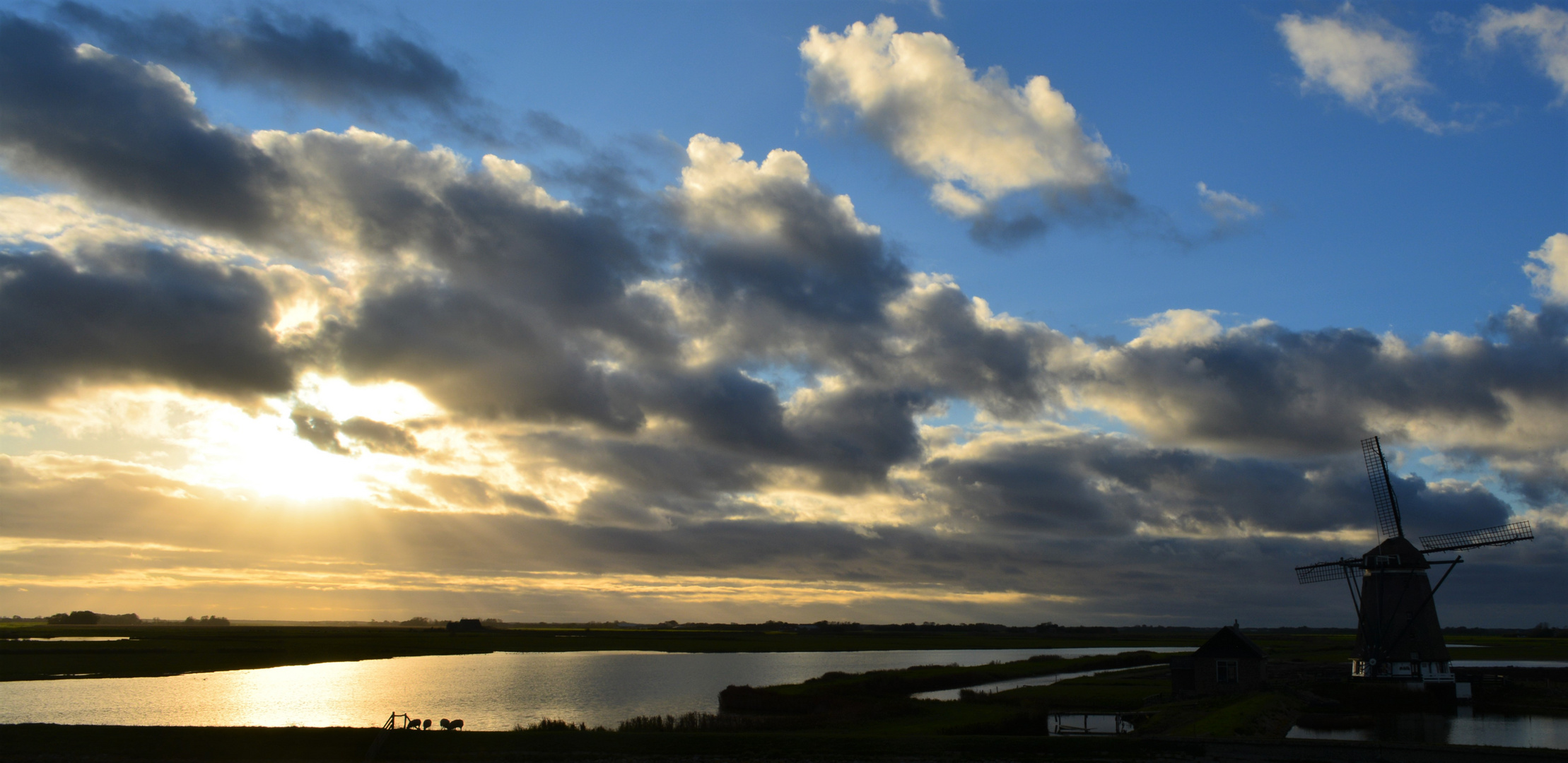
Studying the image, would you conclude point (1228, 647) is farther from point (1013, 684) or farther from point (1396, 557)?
point (1013, 684)

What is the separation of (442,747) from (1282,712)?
139ft

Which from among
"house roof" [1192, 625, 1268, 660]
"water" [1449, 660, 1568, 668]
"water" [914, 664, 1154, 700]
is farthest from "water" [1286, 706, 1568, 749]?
"water" [1449, 660, 1568, 668]

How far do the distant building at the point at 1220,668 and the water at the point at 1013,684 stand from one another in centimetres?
1240

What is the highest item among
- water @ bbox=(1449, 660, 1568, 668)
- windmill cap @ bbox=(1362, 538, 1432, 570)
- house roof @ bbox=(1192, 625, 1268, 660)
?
windmill cap @ bbox=(1362, 538, 1432, 570)

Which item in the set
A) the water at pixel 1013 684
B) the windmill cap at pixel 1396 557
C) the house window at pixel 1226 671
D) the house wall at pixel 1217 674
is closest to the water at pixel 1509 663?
the water at pixel 1013 684

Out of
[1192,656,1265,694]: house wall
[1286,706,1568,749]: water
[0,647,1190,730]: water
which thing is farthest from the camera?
[1192,656,1265,694]: house wall

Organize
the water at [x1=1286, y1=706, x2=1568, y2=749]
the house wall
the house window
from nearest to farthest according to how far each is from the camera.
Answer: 1. the water at [x1=1286, y1=706, x2=1568, y2=749]
2. the house wall
3. the house window

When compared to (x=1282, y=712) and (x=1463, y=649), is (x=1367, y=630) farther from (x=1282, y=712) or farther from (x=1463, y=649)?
(x=1463, y=649)

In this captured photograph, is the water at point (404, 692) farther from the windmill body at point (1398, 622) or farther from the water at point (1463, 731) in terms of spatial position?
the windmill body at point (1398, 622)

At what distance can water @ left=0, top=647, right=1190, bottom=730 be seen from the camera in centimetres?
4859

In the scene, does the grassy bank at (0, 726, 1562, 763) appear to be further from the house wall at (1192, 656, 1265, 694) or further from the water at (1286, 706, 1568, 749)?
the house wall at (1192, 656, 1265, 694)

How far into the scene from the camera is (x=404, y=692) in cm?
6675

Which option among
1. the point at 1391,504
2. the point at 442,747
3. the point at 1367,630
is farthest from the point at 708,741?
the point at 1391,504

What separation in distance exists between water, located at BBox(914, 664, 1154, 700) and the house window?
1431 cm
